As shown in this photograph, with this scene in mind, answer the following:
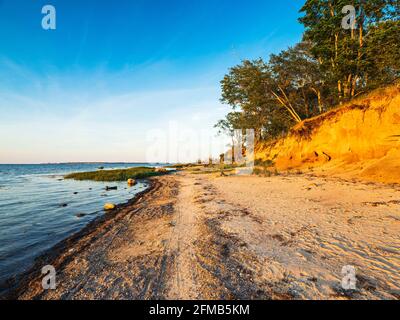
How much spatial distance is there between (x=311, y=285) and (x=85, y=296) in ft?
15.1

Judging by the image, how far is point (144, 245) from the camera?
609cm

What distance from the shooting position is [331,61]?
19.2m

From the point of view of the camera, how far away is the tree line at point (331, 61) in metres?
16.7

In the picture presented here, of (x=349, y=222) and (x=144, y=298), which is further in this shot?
(x=349, y=222)

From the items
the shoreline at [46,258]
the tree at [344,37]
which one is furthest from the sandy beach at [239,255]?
the tree at [344,37]

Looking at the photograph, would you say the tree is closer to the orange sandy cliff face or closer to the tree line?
the tree line

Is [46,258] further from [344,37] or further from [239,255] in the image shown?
[344,37]

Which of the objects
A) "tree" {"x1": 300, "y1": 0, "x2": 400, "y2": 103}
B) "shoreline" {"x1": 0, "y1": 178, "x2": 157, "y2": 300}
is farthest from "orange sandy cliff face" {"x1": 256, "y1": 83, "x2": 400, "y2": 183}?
"shoreline" {"x1": 0, "y1": 178, "x2": 157, "y2": 300}

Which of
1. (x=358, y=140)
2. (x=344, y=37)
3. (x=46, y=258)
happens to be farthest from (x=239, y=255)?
(x=344, y=37)

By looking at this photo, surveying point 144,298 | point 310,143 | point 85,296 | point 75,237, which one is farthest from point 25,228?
point 310,143

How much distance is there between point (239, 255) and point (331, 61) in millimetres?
23098

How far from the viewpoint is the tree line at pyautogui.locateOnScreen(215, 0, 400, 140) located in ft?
54.7

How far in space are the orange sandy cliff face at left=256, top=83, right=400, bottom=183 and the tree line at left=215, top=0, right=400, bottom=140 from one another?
163 inches
